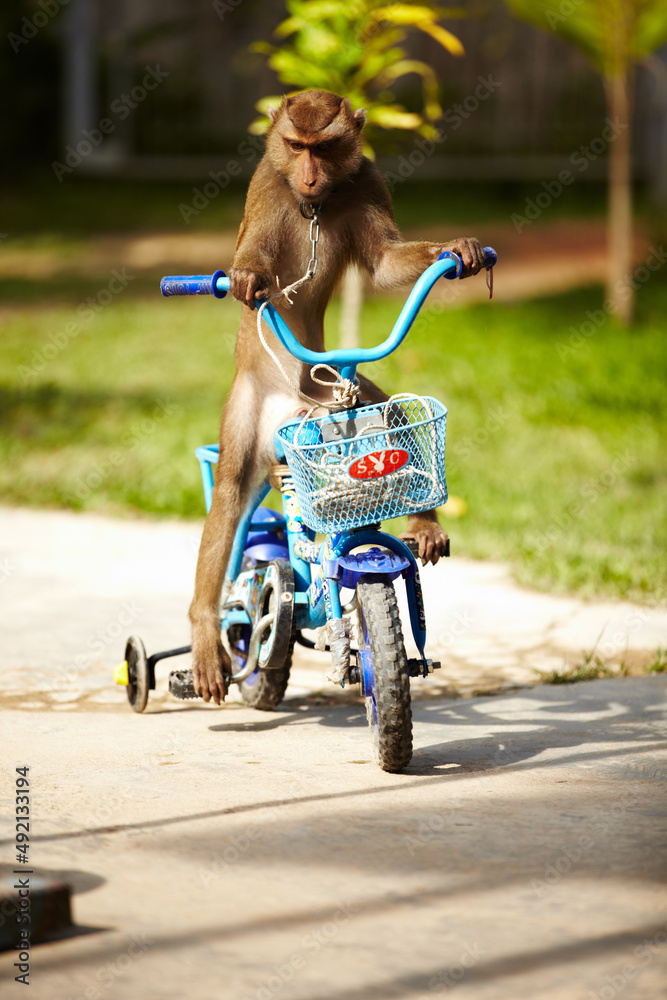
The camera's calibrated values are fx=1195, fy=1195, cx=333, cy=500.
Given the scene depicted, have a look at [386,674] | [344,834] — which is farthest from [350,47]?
[344,834]

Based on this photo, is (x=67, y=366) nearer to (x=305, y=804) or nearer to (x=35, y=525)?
(x=35, y=525)

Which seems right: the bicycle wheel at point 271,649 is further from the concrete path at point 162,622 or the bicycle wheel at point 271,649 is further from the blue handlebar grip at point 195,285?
the blue handlebar grip at point 195,285

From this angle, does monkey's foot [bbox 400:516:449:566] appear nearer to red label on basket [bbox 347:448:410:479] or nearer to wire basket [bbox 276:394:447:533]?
wire basket [bbox 276:394:447:533]

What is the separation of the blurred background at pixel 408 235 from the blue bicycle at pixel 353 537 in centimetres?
224

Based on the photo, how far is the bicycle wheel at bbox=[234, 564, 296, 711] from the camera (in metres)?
3.64

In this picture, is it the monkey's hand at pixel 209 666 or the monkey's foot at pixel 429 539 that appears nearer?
the monkey's foot at pixel 429 539

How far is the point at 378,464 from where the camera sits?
10.5ft

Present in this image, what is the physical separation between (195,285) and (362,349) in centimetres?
55

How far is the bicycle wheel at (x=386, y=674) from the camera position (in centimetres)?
319

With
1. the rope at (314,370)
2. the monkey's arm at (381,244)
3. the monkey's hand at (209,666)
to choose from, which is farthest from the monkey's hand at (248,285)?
the monkey's hand at (209,666)

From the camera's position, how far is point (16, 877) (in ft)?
8.11

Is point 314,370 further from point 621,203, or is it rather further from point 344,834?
point 621,203

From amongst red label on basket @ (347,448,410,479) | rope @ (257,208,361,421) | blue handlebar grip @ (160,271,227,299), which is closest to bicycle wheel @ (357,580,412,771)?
red label on basket @ (347,448,410,479)

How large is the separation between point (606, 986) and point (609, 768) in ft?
4.14
